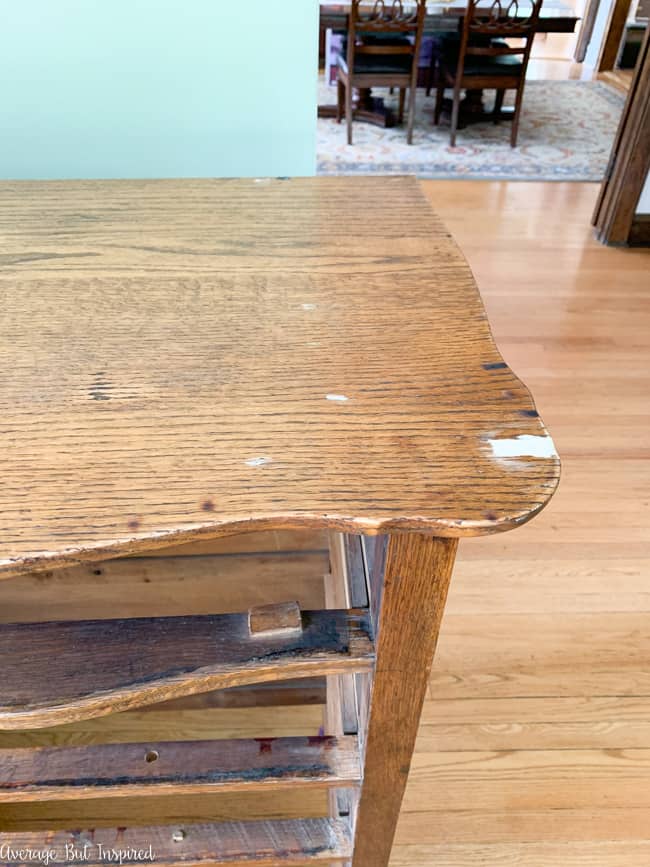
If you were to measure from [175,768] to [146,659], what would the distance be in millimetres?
226

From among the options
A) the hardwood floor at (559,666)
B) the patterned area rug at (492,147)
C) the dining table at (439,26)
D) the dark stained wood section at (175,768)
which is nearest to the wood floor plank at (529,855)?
the hardwood floor at (559,666)

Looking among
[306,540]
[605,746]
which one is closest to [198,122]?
[306,540]

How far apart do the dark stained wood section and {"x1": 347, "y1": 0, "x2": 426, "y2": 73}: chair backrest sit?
360 centimetres

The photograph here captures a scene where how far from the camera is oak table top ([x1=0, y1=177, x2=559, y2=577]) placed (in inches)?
17.3

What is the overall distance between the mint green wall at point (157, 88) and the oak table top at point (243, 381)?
29 centimetres

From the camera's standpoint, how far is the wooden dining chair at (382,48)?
11.6ft

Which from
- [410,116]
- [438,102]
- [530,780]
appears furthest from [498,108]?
[530,780]

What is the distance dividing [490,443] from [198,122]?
0.80 metres

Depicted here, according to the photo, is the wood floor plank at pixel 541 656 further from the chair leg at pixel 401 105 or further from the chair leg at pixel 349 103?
the chair leg at pixel 401 105

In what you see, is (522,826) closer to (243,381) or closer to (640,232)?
(243,381)

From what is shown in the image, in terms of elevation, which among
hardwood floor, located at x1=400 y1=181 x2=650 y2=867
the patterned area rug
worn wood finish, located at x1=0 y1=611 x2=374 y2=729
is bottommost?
the patterned area rug

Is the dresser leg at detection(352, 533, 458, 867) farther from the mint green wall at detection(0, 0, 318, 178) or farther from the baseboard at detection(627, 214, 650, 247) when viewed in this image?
the baseboard at detection(627, 214, 650, 247)

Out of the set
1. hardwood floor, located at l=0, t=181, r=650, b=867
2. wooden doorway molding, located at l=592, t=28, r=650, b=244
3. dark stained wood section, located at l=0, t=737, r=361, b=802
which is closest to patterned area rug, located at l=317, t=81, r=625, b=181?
wooden doorway molding, located at l=592, t=28, r=650, b=244

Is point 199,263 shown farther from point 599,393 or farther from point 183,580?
point 599,393
